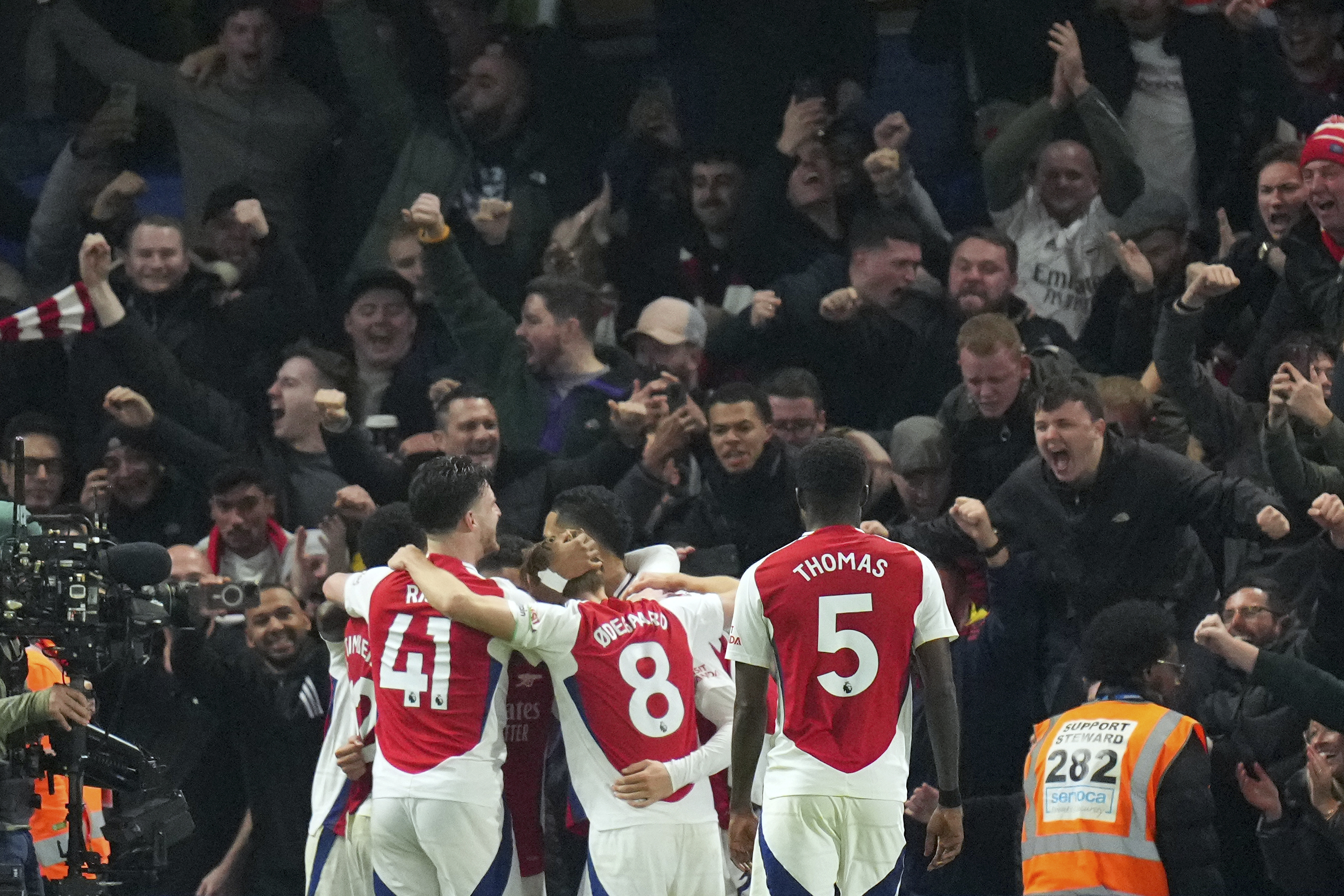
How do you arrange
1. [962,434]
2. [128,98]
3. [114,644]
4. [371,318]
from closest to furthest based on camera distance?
[114,644] → [962,434] → [371,318] → [128,98]

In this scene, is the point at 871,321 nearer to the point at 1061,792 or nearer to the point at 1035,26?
the point at 1035,26

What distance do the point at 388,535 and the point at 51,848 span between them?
1.85 metres

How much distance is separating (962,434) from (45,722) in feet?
14.2

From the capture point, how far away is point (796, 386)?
29.9 ft

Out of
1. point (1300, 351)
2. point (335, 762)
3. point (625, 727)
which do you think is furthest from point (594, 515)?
point (1300, 351)

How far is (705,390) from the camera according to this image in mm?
9906

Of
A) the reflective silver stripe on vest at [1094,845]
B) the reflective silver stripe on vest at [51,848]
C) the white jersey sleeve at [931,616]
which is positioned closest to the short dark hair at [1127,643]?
the reflective silver stripe on vest at [1094,845]

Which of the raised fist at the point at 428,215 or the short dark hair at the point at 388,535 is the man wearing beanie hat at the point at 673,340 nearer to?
the raised fist at the point at 428,215

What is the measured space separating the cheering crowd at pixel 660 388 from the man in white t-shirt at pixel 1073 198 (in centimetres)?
2

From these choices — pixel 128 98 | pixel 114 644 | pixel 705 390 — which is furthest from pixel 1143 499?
pixel 128 98

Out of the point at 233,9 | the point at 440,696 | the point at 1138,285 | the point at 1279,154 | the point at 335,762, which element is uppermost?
the point at 233,9

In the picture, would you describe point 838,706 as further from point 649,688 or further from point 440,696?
point 440,696

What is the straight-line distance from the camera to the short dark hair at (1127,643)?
6.50 metres

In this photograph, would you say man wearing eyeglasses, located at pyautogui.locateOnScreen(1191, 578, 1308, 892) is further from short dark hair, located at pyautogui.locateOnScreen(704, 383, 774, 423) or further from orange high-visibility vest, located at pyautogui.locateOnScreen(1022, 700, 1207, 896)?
short dark hair, located at pyautogui.locateOnScreen(704, 383, 774, 423)
